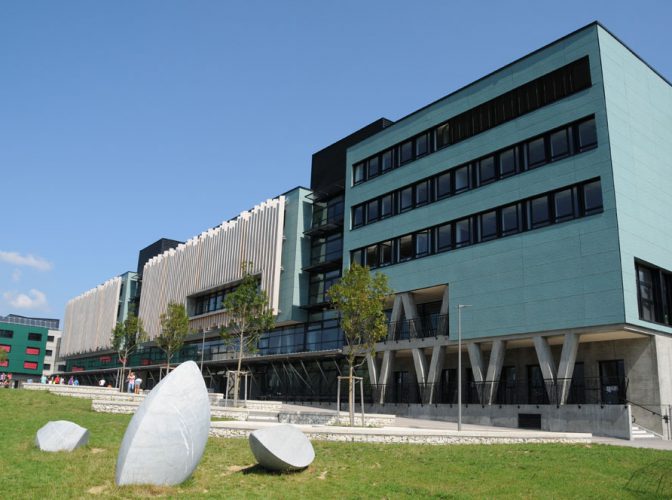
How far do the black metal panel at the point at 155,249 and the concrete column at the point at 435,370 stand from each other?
2353 inches

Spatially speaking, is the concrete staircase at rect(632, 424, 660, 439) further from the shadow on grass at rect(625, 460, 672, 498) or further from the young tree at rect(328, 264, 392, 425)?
the shadow on grass at rect(625, 460, 672, 498)

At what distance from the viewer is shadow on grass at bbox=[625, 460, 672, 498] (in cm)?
985

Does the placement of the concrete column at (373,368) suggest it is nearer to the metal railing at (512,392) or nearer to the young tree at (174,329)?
the metal railing at (512,392)

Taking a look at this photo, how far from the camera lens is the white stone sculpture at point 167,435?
12055mm

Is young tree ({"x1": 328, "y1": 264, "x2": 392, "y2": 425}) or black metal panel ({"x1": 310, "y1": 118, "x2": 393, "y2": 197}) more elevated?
black metal panel ({"x1": 310, "y1": 118, "x2": 393, "y2": 197})

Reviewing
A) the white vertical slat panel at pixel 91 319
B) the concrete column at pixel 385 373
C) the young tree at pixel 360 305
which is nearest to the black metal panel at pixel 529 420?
the young tree at pixel 360 305

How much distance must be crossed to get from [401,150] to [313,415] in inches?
877

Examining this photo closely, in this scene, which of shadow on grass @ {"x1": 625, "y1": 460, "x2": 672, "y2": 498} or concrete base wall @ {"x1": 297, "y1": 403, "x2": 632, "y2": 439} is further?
concrete base wall @ {"x1": 297, "y1": 403, "x2": 632, "y2": 439}

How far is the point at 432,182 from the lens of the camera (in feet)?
140

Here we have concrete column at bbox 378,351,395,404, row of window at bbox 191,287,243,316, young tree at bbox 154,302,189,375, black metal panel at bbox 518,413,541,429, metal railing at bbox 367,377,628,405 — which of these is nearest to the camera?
metal railing at bbox 367,377,628,405

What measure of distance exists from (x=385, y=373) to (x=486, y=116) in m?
18.1

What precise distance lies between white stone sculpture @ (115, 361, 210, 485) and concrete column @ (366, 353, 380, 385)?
101 feet

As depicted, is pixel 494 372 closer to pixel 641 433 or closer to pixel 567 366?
pixel 567 366

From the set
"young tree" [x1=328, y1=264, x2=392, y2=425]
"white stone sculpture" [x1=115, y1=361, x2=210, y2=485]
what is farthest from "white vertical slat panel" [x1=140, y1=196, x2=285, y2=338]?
"white stone sculpture" [x1=115, y1=361, x2=210, y2=485]
